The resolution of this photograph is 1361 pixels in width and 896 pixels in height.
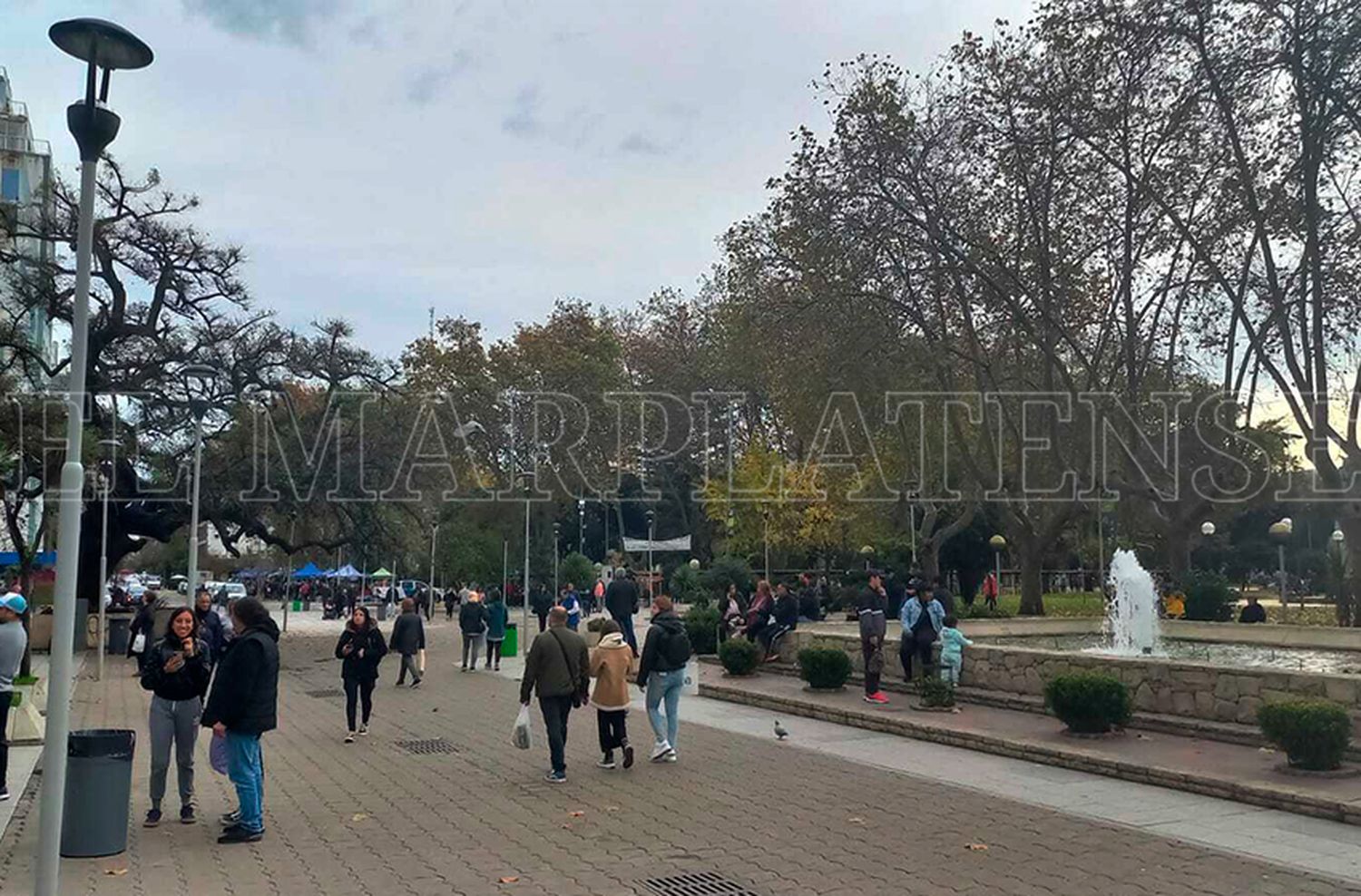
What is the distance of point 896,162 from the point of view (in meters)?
25.6

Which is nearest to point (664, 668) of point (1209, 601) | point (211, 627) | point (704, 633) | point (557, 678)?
point (557, 678)

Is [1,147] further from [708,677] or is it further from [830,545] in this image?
[708,677]

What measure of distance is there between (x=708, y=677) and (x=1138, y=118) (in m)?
14.6

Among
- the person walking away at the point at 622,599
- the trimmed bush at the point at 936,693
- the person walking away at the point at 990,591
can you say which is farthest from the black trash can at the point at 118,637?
the person walking away at the point at 990,591

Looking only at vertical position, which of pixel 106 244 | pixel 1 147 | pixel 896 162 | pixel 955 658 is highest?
pixel 1 147

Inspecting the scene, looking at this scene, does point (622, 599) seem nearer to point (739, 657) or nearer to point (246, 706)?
point (739, 657)

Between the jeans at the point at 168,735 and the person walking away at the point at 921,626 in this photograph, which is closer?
the jeans at the point at 168,735

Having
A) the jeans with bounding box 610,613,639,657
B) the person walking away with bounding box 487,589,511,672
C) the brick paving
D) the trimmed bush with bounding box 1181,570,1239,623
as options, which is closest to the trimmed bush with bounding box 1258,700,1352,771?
the brick paving

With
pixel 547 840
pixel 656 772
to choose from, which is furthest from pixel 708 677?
pixel 547 840

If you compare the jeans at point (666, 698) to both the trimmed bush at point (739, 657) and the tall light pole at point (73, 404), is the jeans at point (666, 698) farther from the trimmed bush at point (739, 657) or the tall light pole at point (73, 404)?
the trimmed bush at point (739, 657)

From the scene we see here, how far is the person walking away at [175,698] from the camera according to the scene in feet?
28.6

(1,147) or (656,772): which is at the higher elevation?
(1,147)

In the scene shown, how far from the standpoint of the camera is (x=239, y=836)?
830 centimetres

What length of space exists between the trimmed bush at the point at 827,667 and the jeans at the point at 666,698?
4989 millimetres
